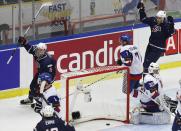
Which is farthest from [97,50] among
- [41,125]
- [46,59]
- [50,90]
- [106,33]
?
[41,125]

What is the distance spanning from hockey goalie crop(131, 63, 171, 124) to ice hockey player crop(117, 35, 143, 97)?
0.58 metres

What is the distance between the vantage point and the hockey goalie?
1130 cm

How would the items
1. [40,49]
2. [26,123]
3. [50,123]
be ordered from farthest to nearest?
[40,49], [26,123], [50,123]

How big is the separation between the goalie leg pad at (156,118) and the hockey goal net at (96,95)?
0.29 m

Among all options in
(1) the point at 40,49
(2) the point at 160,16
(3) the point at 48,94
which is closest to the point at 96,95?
(1) the point at 40,49

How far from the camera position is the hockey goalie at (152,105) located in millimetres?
11305

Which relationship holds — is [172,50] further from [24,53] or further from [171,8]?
[24,53]

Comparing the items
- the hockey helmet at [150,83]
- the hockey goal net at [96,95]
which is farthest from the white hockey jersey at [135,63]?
the hockey helmet at [150,83]

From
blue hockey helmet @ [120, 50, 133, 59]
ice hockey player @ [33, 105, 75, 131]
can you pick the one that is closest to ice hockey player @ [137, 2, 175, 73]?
blue hockey helmet @ [120, 50, 133, 59]

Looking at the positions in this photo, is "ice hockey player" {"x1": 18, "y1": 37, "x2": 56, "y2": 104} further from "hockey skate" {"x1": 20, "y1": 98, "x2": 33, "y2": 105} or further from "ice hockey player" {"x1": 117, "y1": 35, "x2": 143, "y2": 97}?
"ice hockey player" {"x1": 117, "y1": 35, "x2": 143, "y2": 97}

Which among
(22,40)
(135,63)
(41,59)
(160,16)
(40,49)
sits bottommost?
(135,63)

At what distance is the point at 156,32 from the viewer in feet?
43.2

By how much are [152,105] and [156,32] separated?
80.3 inches

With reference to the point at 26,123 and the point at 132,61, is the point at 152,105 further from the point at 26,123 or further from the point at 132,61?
the point at 26,123
